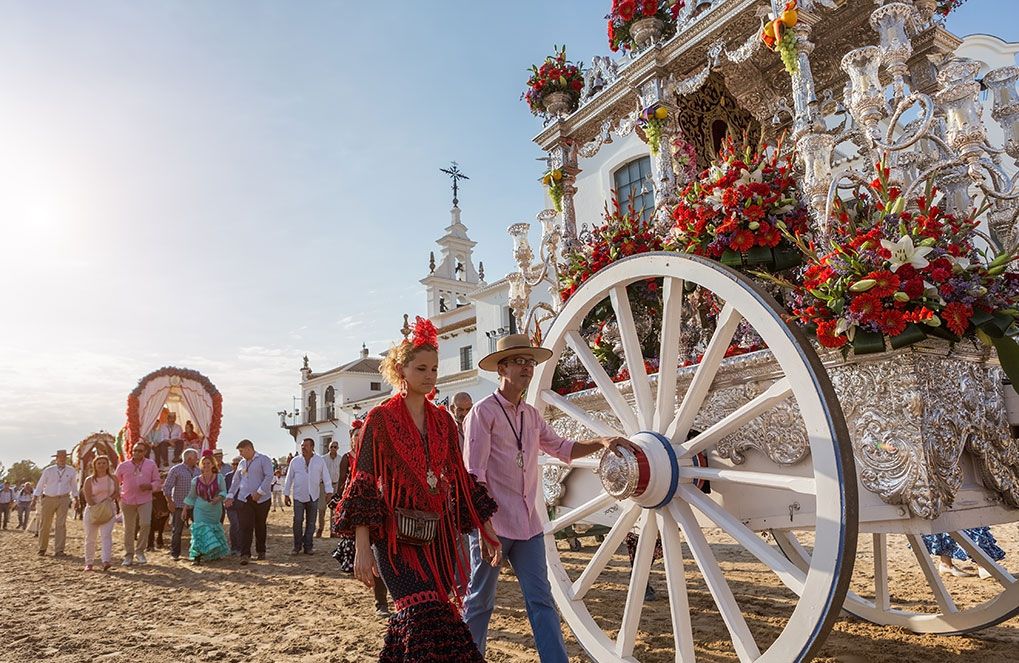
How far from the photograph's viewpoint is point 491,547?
9.20ft

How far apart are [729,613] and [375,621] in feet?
10.8

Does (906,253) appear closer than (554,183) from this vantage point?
Yes

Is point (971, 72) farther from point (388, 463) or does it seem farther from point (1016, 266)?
point (388, 463)

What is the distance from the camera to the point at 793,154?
3.58m

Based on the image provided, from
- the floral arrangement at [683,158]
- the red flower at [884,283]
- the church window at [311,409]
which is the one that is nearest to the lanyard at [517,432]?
the red flower at [884,283]

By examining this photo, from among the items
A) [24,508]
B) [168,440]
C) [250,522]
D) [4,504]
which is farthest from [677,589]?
[24,508]

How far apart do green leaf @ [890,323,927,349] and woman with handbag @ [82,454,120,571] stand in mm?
8727

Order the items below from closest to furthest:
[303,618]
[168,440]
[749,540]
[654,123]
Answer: [749,540]
[303,618]
[654,123]
[168,440]

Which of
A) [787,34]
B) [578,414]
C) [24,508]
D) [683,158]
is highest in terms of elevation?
[787,34]

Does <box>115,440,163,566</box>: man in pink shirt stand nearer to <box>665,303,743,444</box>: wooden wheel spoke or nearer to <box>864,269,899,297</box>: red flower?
<box>665,303,743,444</box>: wooden wheel spoke

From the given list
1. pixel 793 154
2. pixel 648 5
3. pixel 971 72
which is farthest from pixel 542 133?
pixel 971 72

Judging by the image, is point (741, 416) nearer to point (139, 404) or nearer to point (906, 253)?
point (906, 253)

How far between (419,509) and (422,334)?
685mm

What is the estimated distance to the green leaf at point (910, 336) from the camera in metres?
2.32
